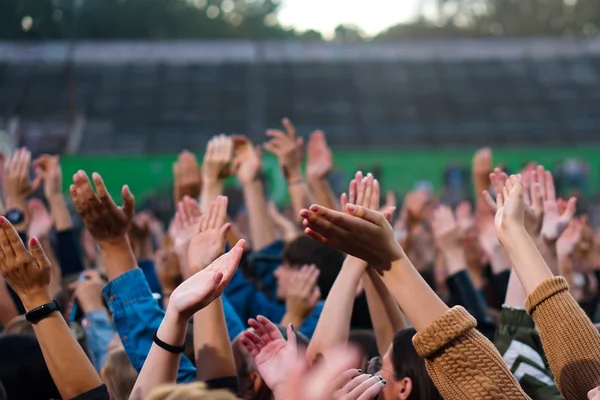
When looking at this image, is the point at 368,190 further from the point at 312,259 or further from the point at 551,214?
the point at 312,259

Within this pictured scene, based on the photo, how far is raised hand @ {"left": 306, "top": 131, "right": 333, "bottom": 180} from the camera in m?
5.79

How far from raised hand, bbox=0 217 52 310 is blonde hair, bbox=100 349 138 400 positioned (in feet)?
1.73

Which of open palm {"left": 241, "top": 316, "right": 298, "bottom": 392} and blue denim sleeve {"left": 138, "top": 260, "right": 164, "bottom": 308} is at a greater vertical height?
open palm {"left": 241, "top": 316, "right": 298, "bottom": 392}

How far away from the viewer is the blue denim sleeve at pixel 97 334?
3.90 m

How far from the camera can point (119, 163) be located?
13320 mm

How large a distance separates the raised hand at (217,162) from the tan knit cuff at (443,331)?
8.87 feet

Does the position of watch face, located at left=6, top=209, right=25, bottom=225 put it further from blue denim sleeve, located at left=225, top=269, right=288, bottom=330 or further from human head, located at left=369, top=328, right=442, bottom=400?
human head, located at left=369, top=328, right=442, bottom=400

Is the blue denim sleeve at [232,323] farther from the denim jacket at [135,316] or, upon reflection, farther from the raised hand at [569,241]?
the raised hand at [569,241]

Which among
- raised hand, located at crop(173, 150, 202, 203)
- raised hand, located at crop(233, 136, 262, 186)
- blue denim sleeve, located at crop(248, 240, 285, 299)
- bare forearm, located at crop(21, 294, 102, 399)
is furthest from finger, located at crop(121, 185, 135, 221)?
raised hand, located at crop(233, 136, 262, 186)

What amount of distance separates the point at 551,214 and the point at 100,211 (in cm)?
187

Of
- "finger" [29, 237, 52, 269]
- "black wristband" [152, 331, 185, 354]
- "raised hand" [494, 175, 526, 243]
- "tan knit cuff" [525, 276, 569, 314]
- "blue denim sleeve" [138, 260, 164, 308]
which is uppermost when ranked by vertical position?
"finger" [29, 237, 52, 269]

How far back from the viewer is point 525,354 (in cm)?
322

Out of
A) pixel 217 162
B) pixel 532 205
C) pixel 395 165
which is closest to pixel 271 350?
pixel 532 205

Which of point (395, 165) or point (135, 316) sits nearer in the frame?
point (135, 316)
